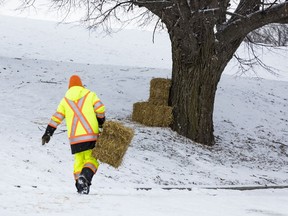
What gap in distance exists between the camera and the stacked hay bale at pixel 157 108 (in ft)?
44.9

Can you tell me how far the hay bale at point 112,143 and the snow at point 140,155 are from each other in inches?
22.2

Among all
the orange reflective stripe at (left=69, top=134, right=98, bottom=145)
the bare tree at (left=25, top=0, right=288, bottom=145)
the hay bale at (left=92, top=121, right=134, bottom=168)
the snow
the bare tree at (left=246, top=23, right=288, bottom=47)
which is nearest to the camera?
the snow

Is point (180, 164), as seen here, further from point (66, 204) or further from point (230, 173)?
point (66, 204)

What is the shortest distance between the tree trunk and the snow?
475mm

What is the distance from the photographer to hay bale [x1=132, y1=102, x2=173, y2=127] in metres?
13.7

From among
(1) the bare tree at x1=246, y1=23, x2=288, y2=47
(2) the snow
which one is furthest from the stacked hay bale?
(1) the bare tree at x1=246, y1=23, x2=288, y2=47

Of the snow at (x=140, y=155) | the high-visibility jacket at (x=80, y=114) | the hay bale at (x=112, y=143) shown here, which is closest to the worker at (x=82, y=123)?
the high-visibility jacket at (x=80, y=114)

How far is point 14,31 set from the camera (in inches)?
1574

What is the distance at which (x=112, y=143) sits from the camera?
24.0ft

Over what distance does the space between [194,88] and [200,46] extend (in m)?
1.15

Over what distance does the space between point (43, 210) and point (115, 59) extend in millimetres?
27842

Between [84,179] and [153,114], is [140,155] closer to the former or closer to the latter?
[153,114]

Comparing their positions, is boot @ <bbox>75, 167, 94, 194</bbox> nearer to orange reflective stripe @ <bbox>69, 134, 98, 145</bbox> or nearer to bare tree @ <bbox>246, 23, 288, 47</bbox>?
orange reflective stripe @ <bbox>69, 134, 98, 145</bbox>

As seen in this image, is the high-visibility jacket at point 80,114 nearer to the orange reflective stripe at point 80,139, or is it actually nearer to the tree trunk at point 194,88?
the orange reflective stripe at point 80,139
